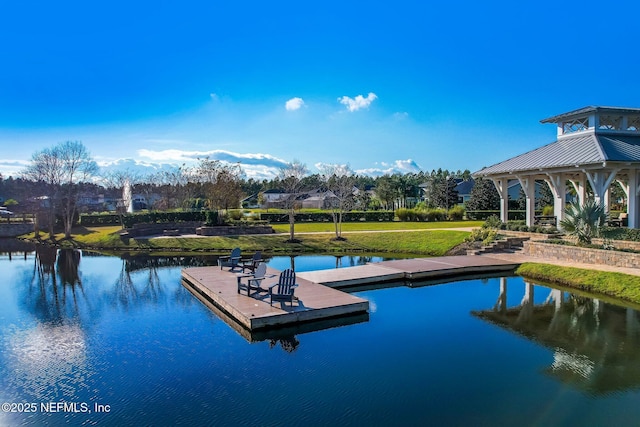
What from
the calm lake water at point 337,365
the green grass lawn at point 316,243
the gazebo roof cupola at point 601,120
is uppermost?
the gazebo roof cupola at point 601,120

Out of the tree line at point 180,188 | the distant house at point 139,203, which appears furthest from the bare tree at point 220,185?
the distant house at point 139,203

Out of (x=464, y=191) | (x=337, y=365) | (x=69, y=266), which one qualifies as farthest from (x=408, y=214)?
(x=337, y=365)

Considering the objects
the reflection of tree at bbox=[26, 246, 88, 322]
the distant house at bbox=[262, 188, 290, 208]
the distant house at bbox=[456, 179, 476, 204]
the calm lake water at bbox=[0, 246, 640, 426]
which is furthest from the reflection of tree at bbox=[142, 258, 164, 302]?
the distant house at bbox=[456, 179, 476, 204]

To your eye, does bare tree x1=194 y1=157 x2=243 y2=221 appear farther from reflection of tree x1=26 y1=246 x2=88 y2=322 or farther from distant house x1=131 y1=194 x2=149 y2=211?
distant house x1=131 y1=194 x2=149 y2=211

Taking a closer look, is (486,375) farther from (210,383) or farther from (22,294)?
(22,294)

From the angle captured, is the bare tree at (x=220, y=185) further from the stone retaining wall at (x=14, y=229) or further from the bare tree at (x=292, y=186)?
the stone retaining wall at (x=14, y=229)

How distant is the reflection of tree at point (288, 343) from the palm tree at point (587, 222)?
13234 millimetres

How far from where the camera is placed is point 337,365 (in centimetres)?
775

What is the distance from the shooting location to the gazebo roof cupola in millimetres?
23000

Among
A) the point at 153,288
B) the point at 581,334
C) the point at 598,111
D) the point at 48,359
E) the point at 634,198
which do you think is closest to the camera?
the point at 48,359

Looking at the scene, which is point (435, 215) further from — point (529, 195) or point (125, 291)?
point (125, 291)

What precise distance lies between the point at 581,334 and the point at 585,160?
41.3ft

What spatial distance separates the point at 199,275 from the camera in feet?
48.8

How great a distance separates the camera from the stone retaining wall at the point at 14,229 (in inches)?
1614
